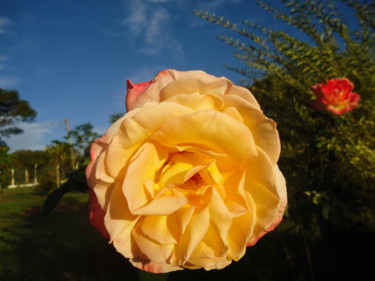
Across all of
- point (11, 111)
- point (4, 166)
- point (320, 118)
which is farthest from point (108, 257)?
point (11, 111)

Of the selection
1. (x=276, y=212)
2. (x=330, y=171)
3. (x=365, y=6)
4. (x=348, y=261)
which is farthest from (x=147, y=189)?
(x=348, y=261)

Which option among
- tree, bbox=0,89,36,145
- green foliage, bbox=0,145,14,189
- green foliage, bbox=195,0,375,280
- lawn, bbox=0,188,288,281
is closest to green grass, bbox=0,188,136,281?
lawn, bbox=0,188,288,281

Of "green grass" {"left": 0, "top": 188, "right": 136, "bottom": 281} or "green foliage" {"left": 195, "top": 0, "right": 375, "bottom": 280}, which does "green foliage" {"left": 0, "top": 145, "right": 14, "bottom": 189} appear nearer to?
"green grass" {"left": 0, "top": 188, "right": 136, "bottom": 281}

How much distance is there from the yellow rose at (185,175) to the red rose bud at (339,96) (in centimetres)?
101

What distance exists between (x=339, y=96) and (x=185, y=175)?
109cm

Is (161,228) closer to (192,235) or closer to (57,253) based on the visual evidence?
(192,235)

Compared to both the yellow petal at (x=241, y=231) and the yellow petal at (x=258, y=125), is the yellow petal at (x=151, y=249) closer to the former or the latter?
the yellow petal at (x=241, y=231)

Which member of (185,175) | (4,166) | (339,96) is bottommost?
(185,175)

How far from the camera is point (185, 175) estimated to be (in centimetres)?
48

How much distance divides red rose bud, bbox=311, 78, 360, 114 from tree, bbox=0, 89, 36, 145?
90.0 feet

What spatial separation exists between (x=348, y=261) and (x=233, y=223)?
198 cm

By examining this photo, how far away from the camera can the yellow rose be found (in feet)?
1.41

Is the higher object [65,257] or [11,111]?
[11,111]

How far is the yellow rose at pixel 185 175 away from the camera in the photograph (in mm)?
430
